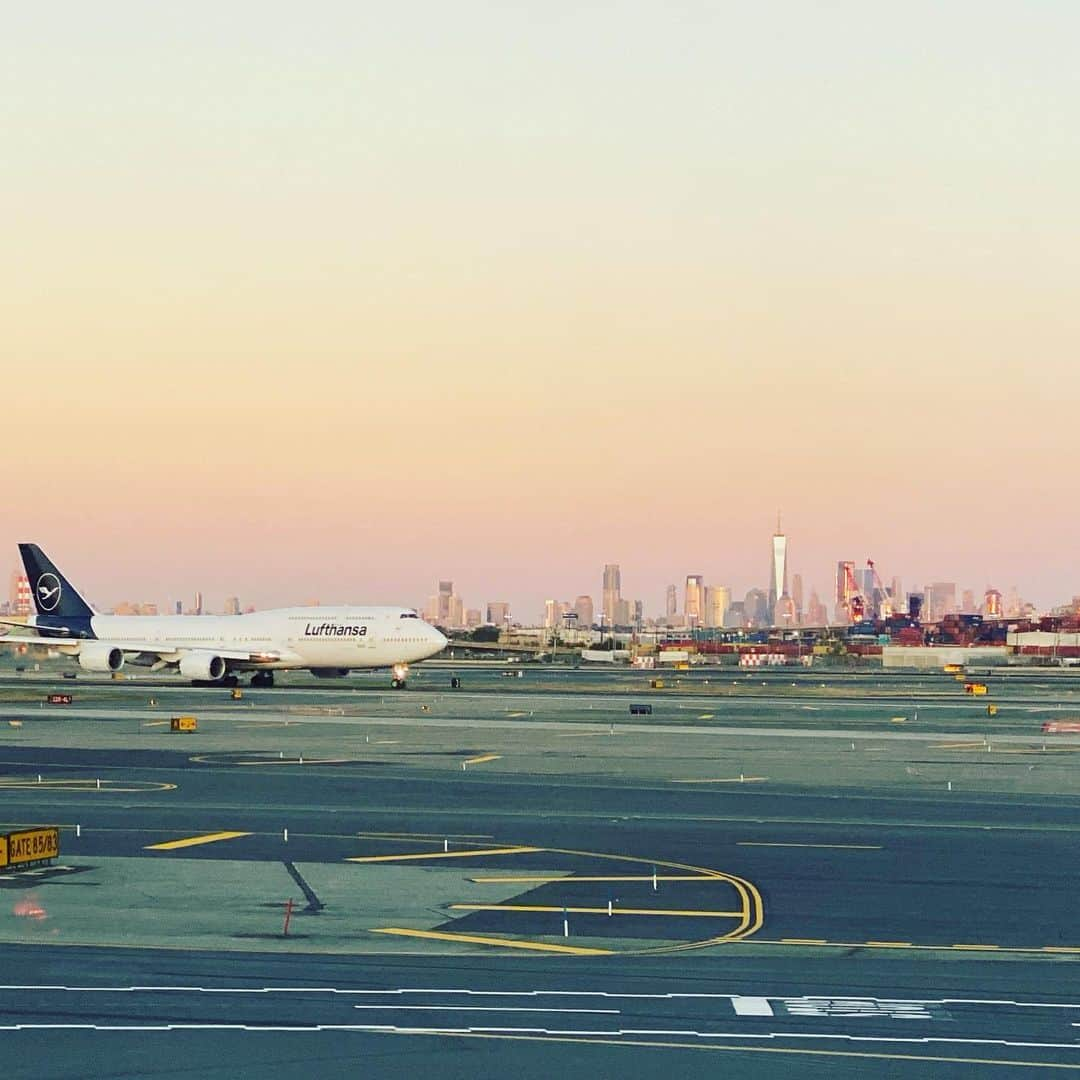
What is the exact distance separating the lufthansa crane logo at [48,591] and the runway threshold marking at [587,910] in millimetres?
101995

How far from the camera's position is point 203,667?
109875 millimetres

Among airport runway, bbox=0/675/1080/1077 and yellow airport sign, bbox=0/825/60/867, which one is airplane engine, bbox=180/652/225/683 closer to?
airport runway, bbox=0/675/1080/1077

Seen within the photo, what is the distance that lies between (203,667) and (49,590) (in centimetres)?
2040

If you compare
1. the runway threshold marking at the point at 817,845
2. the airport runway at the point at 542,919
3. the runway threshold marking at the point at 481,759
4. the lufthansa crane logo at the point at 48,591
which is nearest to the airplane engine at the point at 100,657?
the lufthansa crane logo at the point at 48,591

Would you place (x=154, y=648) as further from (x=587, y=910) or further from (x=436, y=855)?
(x=587, y=910)

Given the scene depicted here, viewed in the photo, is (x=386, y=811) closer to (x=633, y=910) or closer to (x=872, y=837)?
(x=872, y=837)

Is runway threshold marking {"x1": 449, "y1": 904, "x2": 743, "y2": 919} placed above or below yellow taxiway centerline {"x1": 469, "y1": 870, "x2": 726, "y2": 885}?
above

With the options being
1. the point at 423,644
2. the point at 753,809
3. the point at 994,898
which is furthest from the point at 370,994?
the point at 423,644

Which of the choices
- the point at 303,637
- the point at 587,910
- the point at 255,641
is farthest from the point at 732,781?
the point at 255,641

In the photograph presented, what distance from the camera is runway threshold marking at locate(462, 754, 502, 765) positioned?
5481 cm

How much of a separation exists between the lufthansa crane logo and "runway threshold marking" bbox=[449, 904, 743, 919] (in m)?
102

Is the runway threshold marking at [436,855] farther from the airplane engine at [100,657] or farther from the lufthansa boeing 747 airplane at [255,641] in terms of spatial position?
the airplane engine at [100,657]

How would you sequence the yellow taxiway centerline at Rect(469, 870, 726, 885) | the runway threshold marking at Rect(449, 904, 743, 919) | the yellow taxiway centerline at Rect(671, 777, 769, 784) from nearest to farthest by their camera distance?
the runway threshold marking at Rect(449, 904, 743, 919) → the yellow taxiway centerline at Rect(469, 870, 726, 885) → the yellow taxiway centerline at Rect(671, 777, 769, 784)

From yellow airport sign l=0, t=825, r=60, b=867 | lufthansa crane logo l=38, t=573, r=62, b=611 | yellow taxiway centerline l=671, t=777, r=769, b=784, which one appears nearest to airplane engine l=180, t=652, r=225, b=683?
lufthansa crane logo l=38, t=573, r=62, b=611
